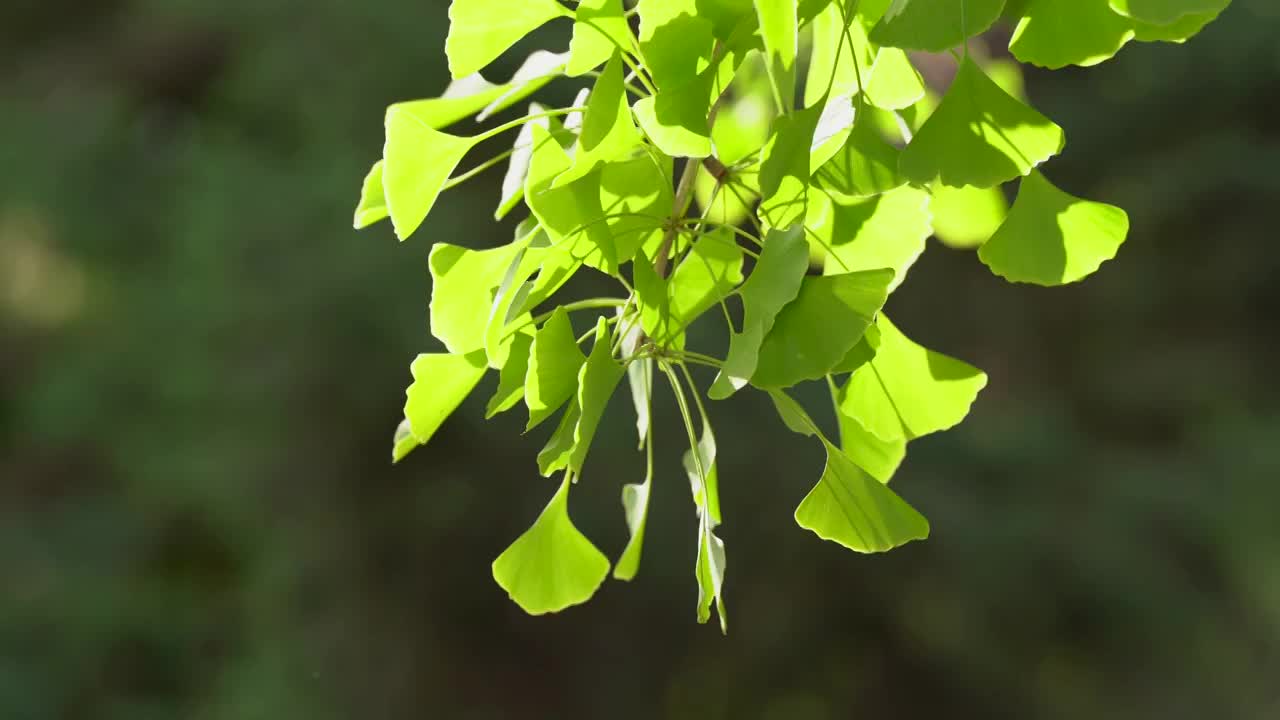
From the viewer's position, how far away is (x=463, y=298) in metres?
0.34

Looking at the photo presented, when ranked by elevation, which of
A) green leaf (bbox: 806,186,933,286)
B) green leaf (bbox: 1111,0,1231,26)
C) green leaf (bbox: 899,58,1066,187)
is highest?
green leaf (bbox: 1111,0,1231,26)

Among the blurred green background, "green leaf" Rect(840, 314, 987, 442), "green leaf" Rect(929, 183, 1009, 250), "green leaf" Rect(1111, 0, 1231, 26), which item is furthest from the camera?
the blurred green background

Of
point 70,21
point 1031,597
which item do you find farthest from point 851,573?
point 70,21

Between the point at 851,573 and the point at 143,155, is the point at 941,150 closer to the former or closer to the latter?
the point at 851,573

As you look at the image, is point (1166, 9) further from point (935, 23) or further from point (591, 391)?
point (591, 391)

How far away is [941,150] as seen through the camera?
11.4 inches

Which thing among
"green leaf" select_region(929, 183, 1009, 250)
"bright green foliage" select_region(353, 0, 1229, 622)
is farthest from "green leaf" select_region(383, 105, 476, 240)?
"green leaf" select_region(929, 183, 1009, 250)

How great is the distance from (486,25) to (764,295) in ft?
0.40

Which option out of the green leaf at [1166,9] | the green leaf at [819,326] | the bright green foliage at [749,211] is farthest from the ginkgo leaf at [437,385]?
the green leaf at [1166,9]

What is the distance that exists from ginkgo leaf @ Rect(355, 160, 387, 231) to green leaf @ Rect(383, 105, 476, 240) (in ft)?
0.06

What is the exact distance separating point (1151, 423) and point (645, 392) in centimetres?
187

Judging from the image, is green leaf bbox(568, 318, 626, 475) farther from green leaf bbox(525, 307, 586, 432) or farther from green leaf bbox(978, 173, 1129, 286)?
green leaf bbox(978, 173, 1129, 286)

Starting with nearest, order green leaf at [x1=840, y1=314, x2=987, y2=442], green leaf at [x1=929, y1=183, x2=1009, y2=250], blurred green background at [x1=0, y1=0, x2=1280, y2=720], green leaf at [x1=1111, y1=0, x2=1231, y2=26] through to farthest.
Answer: green leaf at [x1=1111, y1=0, x2=1231, y2=26]
green leaf at [x1=840, y1=314, x2=987, y2=442]
green leaf at [x1=929, y1=183, x2=1009, y2=250]
blurred green background at [x1=0, y1=0, x2=1280, y2=720]

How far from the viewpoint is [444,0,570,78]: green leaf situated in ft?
1.07
